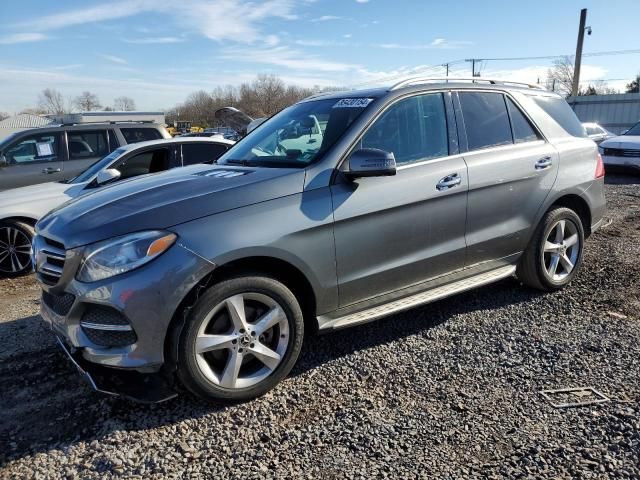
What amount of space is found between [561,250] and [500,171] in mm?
1176

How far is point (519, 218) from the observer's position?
13.9ft

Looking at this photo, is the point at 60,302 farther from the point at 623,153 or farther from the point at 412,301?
the point at 623,153

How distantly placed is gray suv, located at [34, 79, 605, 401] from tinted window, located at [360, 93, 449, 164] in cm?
1

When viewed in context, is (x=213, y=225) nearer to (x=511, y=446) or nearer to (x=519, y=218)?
(x=511, y=446)

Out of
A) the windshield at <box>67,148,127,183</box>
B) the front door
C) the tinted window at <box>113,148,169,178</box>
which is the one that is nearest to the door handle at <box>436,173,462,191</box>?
the front door

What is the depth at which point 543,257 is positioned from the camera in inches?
179

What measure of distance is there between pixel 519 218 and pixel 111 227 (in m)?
3.13

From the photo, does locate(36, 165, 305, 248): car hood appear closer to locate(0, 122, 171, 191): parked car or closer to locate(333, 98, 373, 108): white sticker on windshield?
locate(333, 98, 373, 108): white sticker on windshield

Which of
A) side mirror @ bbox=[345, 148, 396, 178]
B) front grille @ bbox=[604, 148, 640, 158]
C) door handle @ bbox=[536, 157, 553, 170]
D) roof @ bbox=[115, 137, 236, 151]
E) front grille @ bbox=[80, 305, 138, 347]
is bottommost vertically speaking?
front grille @ bbox=[80, 305, 138, 347]

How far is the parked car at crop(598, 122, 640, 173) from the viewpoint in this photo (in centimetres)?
1207

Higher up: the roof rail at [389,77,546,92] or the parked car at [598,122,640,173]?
the roof rail at [389,77,546,92]

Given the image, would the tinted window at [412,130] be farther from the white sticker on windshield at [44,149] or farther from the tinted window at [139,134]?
the white sticker on windshield at [44,149]

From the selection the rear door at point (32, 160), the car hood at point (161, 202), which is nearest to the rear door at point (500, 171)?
the car hood at point (161, 202)

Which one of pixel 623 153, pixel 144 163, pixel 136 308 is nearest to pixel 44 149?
pixel 144 163
